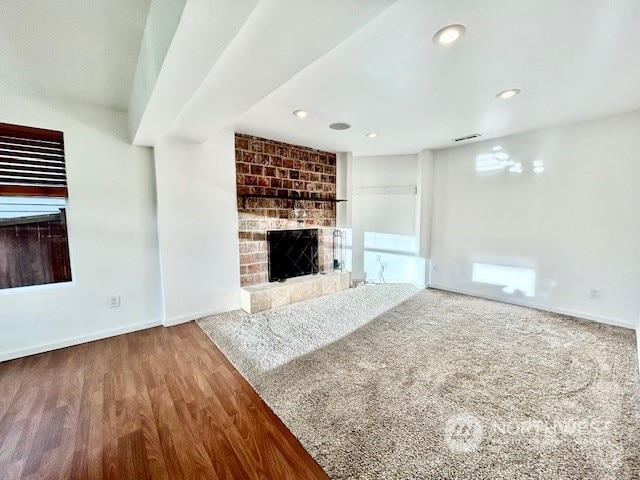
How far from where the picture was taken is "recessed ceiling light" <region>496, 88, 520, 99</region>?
7.09 feet

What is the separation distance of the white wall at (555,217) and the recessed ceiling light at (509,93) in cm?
141

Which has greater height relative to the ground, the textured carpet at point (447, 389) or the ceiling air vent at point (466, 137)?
the ceiling air vent at point (466, 137)

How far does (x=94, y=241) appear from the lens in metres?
2.53

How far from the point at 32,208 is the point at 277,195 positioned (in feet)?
7.93

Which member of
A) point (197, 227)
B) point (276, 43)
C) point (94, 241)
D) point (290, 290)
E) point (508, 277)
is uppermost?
point (276, 43)

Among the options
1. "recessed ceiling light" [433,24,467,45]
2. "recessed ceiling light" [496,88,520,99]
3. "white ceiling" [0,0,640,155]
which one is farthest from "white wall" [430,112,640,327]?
"recessed ceiling light" [433,24,467,45]

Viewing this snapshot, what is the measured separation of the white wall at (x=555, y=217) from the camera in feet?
8.99

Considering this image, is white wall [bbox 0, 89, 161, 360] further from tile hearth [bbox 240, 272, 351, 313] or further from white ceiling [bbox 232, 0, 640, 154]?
white ceiling [bbox 232, 0, 640, 154]

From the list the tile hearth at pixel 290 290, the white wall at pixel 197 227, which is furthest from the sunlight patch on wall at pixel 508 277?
the white wall at pixel 197 227

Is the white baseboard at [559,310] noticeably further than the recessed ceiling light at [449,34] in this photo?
Yes

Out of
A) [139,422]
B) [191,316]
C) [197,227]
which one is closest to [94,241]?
[197,227]

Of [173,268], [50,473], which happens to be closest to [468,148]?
[173,268]

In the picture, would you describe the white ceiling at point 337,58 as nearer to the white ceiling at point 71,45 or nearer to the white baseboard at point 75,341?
the white ceiling at point 71,45

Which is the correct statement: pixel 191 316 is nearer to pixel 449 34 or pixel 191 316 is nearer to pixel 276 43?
pixel 276 43
